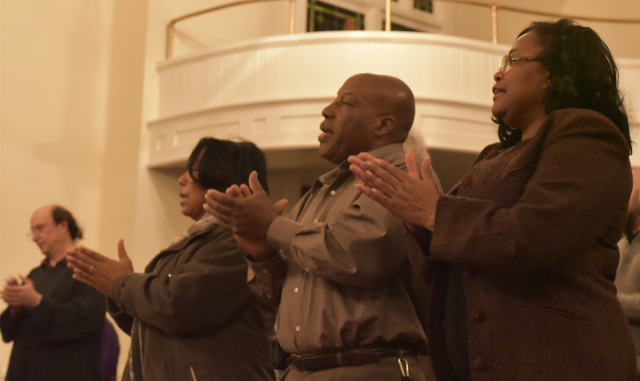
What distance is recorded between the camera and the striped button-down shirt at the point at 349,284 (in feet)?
5.99

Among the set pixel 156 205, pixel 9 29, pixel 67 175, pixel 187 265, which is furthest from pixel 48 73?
pixel 187 265

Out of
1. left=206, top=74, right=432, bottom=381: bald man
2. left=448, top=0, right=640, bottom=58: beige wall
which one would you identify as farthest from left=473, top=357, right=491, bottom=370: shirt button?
left=448, top=0, right=640, bottom=58: beige wall

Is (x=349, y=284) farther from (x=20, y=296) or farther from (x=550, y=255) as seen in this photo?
(x=20, y=296)

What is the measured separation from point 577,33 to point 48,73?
20.3 ft

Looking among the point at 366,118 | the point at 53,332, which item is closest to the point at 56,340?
the point at 53,332

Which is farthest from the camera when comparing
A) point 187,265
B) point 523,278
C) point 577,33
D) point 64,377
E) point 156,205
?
point 156,205

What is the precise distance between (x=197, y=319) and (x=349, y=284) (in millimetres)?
827

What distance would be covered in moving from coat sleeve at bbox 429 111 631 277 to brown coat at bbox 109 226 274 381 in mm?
1210

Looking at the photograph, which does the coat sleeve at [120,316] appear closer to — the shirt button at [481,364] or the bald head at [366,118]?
the bald head at [366,118]

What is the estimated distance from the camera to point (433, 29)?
8953 millimetres

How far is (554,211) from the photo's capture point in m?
1.39

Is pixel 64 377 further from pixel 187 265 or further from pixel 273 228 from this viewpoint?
pixel 273 228

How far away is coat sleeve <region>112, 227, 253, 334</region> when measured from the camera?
248 centimetres

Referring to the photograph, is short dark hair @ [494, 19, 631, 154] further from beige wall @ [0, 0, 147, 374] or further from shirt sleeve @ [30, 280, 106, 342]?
beige wall @ [0, 0, 147, 374]
